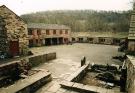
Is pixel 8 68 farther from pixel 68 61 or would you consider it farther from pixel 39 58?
pixel 68 61

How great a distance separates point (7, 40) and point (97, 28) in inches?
1698

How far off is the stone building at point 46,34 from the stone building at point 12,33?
44.4ft

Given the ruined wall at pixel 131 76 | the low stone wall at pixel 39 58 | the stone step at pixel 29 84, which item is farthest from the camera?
the low stone wall at pixel 39 58

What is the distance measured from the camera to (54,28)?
40594mm

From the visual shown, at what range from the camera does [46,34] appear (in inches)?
1515

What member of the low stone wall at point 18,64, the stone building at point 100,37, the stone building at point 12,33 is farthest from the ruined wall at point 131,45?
the stone building at point 100,37

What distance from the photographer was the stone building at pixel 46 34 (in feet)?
117

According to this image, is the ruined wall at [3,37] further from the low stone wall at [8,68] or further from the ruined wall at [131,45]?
the ruined wall at [131,45]

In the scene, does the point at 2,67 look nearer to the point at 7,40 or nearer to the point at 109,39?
the point at 7,40

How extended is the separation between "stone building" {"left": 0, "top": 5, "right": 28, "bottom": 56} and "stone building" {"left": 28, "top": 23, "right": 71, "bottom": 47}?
13.5 meters

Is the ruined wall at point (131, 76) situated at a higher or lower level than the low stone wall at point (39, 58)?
higher

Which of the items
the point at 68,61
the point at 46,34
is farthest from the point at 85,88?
the point at 46,34

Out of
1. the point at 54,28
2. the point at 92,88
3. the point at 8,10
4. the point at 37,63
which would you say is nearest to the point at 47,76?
the point at 92,88

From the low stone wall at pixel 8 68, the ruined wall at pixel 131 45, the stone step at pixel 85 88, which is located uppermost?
the ruined wall at pixel 131 45
